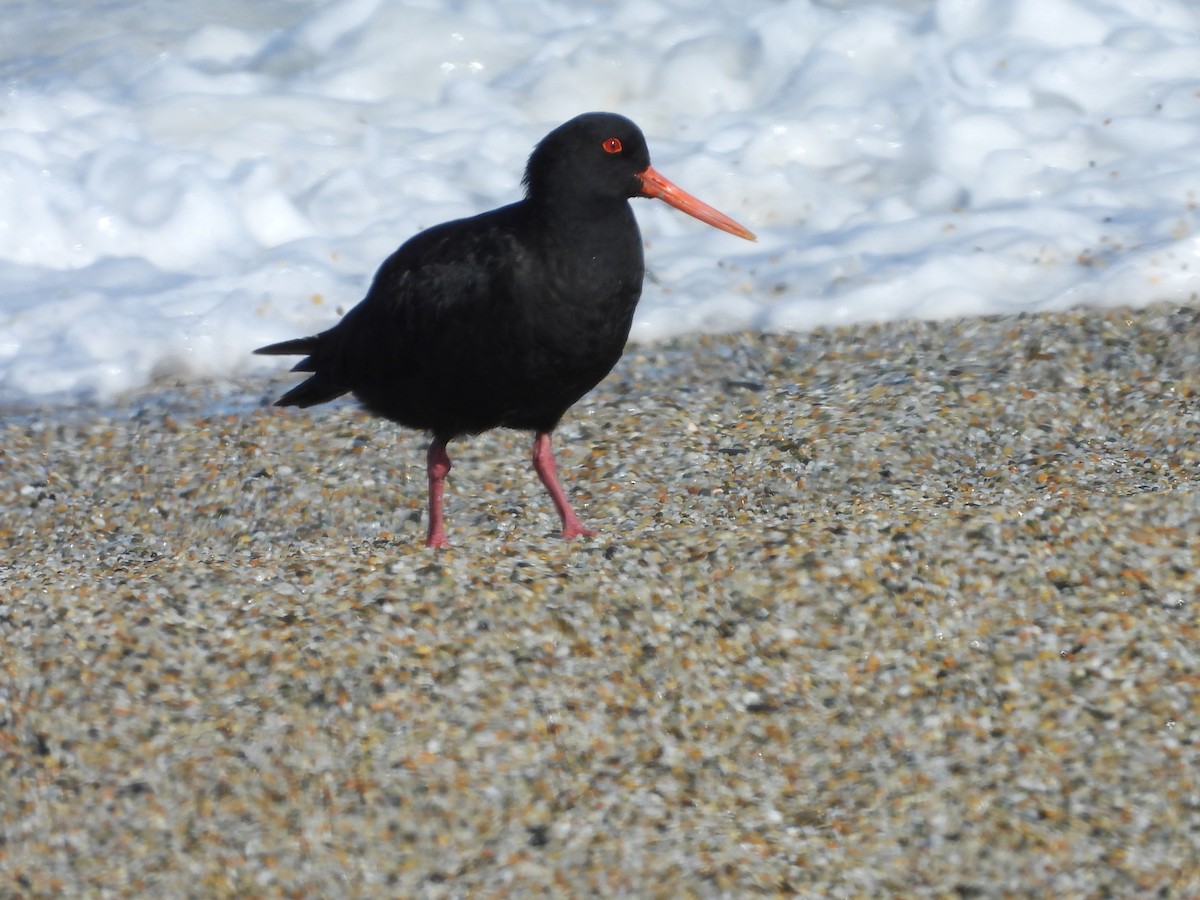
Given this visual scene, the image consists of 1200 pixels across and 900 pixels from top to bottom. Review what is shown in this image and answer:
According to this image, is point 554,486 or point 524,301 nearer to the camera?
point 524,301

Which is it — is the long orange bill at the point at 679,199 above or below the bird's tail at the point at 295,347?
above

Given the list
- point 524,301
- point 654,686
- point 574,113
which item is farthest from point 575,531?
point 574,113

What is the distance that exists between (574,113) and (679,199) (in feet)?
14.8

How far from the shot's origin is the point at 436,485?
14.9 ft

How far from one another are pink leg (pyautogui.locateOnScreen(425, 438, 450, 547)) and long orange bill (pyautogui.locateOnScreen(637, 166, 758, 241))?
102cm

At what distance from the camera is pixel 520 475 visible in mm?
5250

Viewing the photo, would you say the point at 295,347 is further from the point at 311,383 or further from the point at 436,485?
the point at 436,485

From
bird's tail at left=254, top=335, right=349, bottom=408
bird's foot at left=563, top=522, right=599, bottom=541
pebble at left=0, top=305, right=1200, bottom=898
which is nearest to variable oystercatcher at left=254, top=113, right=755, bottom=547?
bird's foot at left=563, top=522, right=599, bottom=541

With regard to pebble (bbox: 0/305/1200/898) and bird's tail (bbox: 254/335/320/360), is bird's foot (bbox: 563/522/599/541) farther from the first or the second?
bird's tail (bbox: 254/335/320/360)

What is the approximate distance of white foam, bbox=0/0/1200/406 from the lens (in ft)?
21.1

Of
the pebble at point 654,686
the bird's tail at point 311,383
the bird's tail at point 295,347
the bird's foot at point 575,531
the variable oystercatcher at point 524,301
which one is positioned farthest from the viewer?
the bird's tail at point 295,347

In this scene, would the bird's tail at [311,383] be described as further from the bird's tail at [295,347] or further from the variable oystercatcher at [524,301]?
the variable oystercatcher at [524,301]

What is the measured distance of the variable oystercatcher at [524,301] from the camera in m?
3.97

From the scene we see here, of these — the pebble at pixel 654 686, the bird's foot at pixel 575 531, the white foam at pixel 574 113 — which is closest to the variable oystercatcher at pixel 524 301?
the bird's foot at pixel 575 531
